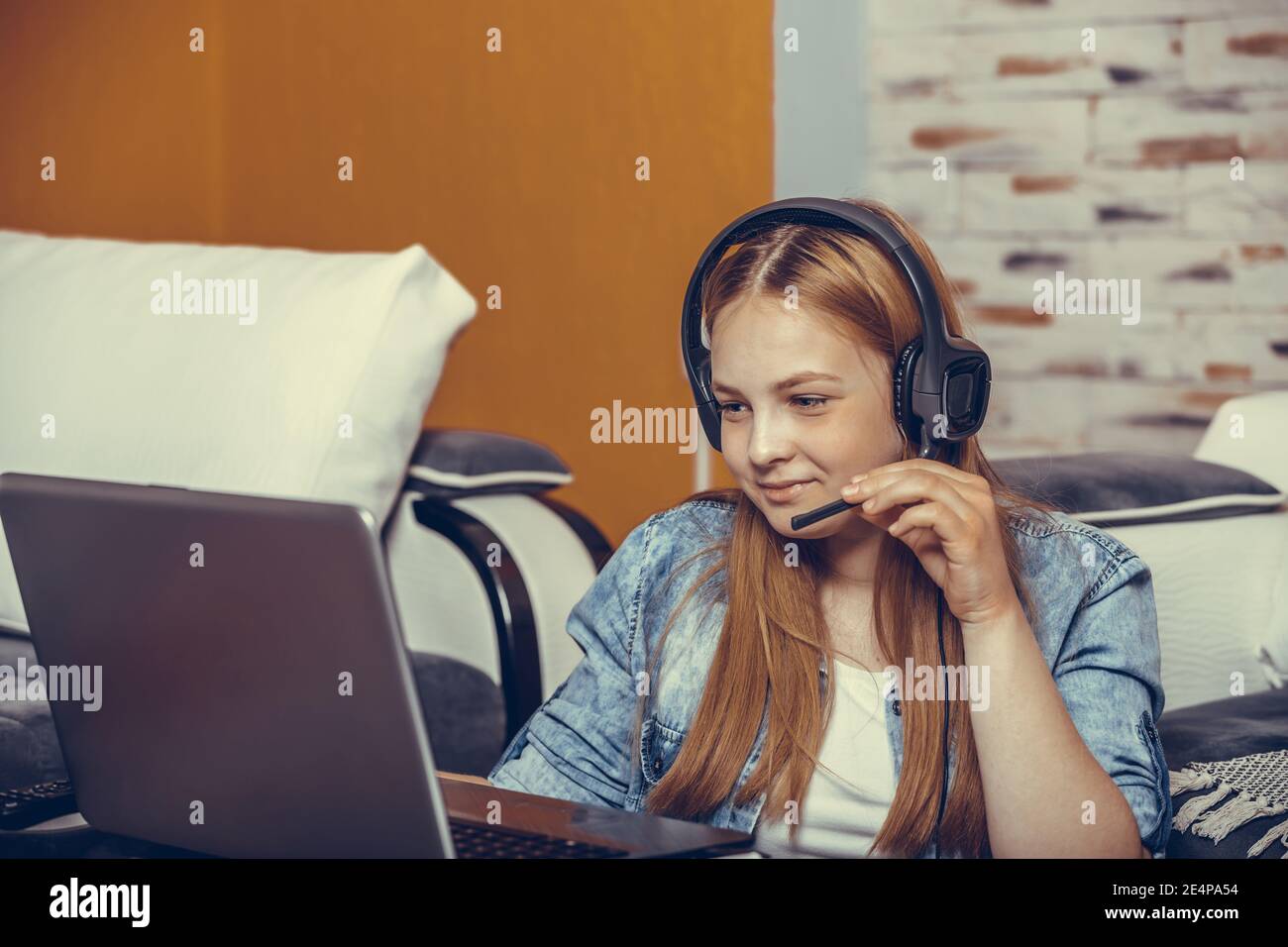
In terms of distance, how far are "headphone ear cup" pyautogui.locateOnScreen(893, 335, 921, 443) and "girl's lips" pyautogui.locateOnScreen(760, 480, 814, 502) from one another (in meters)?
0.08

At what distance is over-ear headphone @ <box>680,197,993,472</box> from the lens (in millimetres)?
982

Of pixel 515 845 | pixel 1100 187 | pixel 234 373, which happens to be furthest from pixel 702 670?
pixel 1100 187

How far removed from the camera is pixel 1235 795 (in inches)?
45.3

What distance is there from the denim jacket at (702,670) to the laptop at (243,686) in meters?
0.27

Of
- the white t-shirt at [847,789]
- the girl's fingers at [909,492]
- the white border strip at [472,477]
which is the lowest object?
the white t-shirt at [847,789]

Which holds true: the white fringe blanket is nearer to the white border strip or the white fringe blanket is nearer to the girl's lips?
the girl's lips

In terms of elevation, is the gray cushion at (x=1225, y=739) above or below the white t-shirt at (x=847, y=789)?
below

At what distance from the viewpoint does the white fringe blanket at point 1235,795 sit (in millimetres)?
1107

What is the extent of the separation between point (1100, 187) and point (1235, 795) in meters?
1.46
